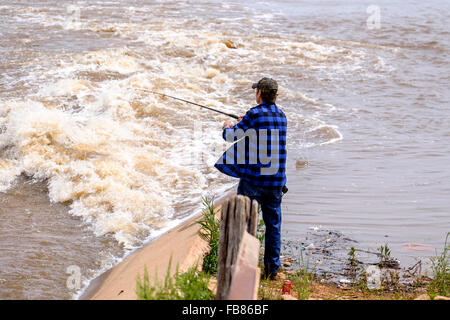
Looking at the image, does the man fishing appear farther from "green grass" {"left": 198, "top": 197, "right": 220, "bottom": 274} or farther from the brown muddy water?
the brown muddy water

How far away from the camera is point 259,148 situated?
14.8 ft

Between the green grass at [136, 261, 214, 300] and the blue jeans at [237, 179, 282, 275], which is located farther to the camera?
the blue jeans at [237, 179, 282, 275]

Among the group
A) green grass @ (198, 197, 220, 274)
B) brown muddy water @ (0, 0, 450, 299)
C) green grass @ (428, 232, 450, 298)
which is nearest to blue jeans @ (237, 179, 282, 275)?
green grass @ (198, 197, 220, 274)

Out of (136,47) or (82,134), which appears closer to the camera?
(82,134)

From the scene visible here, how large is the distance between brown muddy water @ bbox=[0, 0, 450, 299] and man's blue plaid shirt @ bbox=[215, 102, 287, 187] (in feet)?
4.83

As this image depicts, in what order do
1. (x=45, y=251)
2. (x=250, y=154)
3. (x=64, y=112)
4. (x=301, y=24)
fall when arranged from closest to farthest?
(x=250, y=154) < (x=45, y=251) < (x=64, y=112) < (x=301, y=24)

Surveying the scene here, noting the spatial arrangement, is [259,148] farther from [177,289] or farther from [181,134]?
[181,134]

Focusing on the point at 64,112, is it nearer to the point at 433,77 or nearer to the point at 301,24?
the point at 433,77

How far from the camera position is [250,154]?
179 inches

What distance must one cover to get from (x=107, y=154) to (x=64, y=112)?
268cm

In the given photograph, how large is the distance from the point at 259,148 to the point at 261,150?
0.03 metres

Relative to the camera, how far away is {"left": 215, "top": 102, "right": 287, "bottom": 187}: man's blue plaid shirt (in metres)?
4.46

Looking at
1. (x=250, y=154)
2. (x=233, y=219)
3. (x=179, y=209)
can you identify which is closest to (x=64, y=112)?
(x=179, y=209)

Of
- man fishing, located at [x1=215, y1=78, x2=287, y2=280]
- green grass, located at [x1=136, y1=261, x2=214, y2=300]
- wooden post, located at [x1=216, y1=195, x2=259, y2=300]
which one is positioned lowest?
green grass, located at [x1=136, y1=261, x2=214, y2=300]
